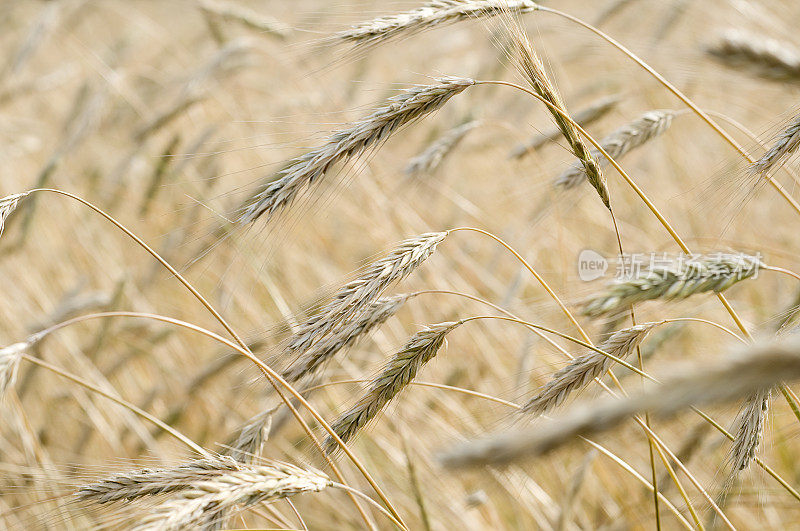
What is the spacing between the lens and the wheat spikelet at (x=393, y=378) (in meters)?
1.13

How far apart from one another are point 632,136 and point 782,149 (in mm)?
471

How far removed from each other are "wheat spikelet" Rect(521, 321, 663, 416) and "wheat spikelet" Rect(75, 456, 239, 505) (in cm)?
48

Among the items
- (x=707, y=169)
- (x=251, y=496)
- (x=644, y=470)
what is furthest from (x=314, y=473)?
(x=707, y=169)

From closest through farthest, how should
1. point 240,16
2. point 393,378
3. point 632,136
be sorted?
1. point 393,378
2. point 632,136
3. point 240,16

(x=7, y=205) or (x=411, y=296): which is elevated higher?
(x=7, y=205)

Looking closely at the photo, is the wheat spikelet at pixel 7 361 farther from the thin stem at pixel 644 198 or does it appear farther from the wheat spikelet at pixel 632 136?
the wheat spikelet at pixel 632 136

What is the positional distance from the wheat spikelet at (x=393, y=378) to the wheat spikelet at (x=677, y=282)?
335 millimetres

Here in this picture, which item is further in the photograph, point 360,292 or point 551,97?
point 551,97

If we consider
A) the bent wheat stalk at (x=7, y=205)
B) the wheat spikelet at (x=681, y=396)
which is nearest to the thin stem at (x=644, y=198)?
the wheat spikelet at (x=681, y=396)

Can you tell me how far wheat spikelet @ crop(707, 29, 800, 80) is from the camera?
4.50 feet

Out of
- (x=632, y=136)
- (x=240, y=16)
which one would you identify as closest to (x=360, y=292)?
(x=632, y=136)

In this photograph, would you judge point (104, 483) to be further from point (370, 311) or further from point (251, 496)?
point (370, 311)

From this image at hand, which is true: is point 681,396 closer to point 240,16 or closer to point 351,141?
point 351,141

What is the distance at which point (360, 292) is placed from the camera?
3.63 feet
